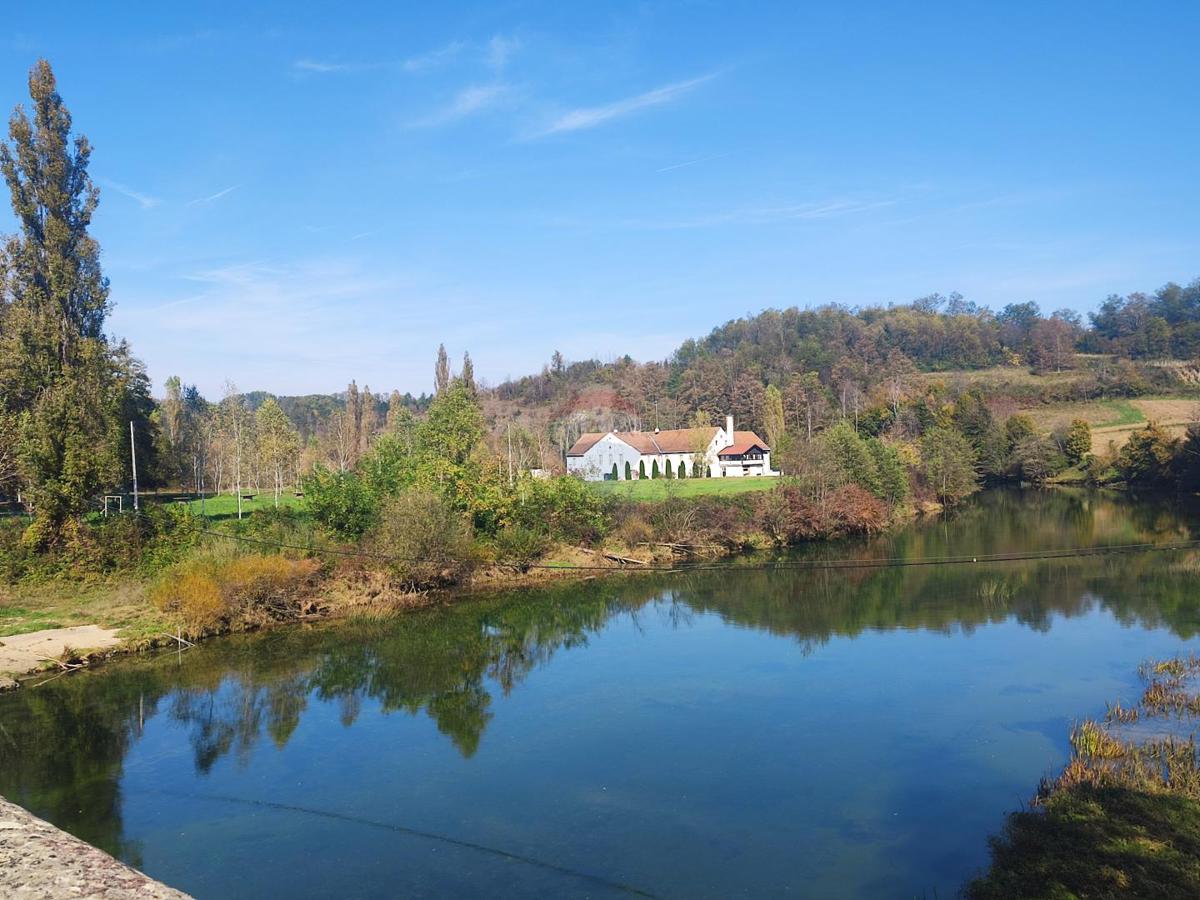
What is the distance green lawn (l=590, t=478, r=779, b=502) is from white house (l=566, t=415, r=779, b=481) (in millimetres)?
7105

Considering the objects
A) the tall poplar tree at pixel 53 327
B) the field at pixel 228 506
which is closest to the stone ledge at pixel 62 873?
the tall poplar tree at pixel 53 327

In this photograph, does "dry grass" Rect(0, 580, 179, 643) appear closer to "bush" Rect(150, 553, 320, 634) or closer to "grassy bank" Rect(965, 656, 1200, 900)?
"bush" Rect(150, 553, 320, 634)

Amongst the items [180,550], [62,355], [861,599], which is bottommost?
[861,599]

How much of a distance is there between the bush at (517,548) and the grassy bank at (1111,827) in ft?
70.8

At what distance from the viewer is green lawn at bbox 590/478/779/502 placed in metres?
43.9

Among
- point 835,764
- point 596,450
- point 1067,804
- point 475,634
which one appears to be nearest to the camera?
point 1067,804

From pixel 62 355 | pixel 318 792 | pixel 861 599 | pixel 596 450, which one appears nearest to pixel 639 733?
pixel 318 792

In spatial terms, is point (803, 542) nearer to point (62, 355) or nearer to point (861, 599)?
point (861, 599)

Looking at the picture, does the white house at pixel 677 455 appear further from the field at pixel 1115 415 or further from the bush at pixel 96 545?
the bush at pixel 96 545

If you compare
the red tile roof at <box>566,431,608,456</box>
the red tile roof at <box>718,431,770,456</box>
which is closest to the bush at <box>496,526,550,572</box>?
the red tile roof at <box>718,431,770,456</box>

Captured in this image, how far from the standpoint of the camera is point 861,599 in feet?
90.3

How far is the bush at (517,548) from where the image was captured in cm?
3256

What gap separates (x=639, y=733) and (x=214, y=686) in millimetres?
9651

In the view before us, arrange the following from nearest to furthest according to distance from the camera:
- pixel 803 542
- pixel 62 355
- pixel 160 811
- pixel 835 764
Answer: pixel 160 811, pixel 835 764, pixel 62 355, pixel 803 542
